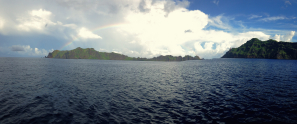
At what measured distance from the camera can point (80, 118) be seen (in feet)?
59.7

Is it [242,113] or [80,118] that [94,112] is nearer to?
[80,118]

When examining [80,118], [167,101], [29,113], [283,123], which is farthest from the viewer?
[167,101]

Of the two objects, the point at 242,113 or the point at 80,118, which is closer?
the point at 80,118

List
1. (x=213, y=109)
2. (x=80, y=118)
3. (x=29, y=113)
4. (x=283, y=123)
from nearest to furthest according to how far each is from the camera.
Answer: (x=283, y=123), (x=80, y=118), (x=29, y=113), (x=213, y=109)

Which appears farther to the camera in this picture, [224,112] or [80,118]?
[224,112]

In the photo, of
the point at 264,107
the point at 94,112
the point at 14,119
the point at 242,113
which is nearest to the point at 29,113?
the point at 14,119

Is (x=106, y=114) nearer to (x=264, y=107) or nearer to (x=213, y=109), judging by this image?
(x=213, y=109)

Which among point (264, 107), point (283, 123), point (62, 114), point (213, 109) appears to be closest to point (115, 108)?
point (62, 114)

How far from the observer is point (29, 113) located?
19391 mm

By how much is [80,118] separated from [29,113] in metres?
8.50

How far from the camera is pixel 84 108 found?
2188 cm

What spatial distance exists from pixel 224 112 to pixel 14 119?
30.2m

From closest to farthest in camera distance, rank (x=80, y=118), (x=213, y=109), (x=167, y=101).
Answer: (x=80, y=118) < (x=213, y=109) < (x=167, y=101)

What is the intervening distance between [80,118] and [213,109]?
20756mm
